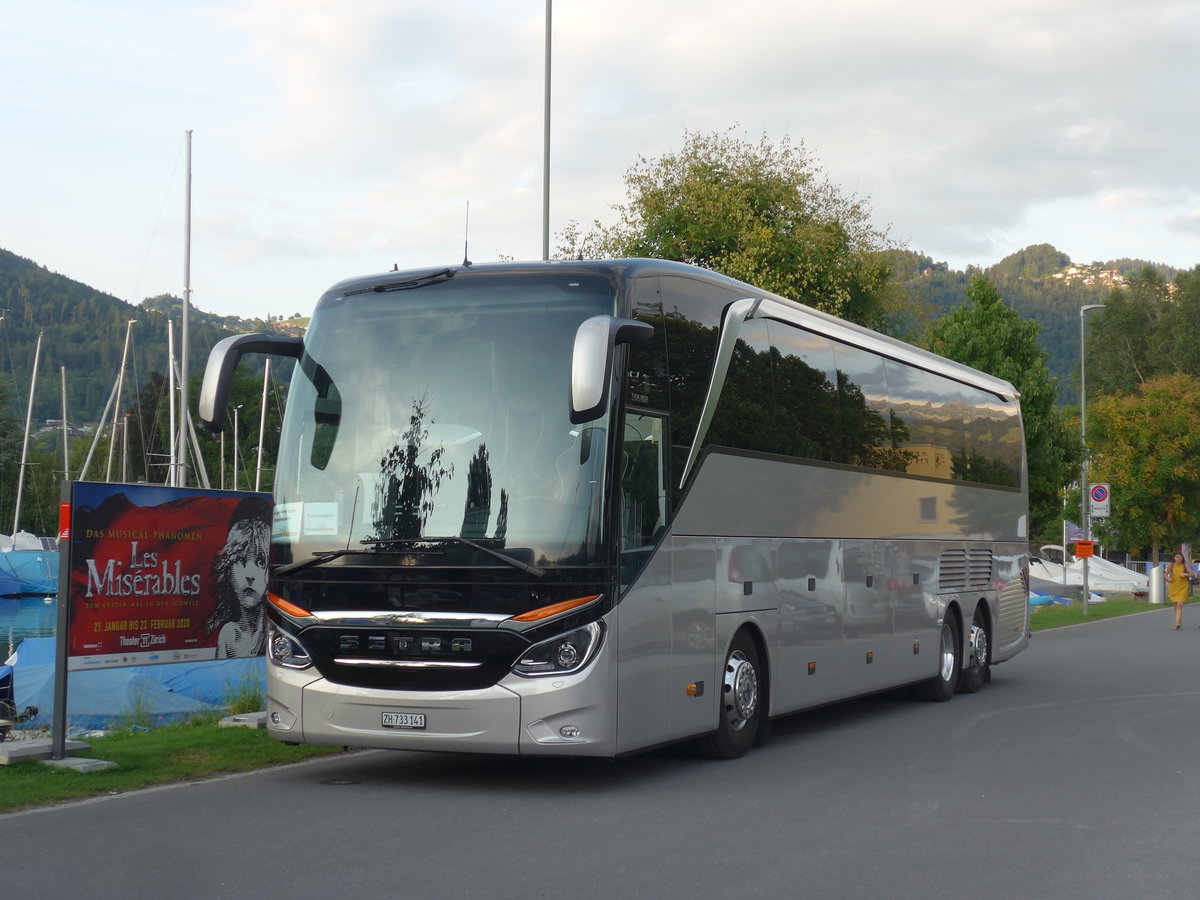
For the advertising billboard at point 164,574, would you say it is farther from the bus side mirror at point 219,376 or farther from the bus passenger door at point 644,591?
the bus passenger door at point 644,591

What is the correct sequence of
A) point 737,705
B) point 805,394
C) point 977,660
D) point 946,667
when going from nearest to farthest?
1. point 737,705
2. point 805,394
3. point 946,667
4. point 977,660

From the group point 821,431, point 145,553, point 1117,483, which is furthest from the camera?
point 1117,483

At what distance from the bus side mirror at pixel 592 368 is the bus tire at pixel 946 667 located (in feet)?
31.4

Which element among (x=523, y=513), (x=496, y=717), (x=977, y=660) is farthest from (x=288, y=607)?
(x=977, y=660)

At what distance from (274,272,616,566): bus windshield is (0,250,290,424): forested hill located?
54907 millimetres

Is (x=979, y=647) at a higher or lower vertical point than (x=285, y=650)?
lower

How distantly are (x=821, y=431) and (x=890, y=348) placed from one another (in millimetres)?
2854

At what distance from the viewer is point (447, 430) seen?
10.0 meters

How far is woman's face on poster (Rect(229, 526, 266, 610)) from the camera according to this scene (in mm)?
12016

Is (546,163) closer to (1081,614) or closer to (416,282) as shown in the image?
(416,282)

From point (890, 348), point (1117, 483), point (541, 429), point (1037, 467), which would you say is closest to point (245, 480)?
point (1117, 483)

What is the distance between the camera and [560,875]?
286 inches

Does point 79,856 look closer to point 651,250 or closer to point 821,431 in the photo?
point 821,431

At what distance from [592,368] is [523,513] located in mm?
1394
